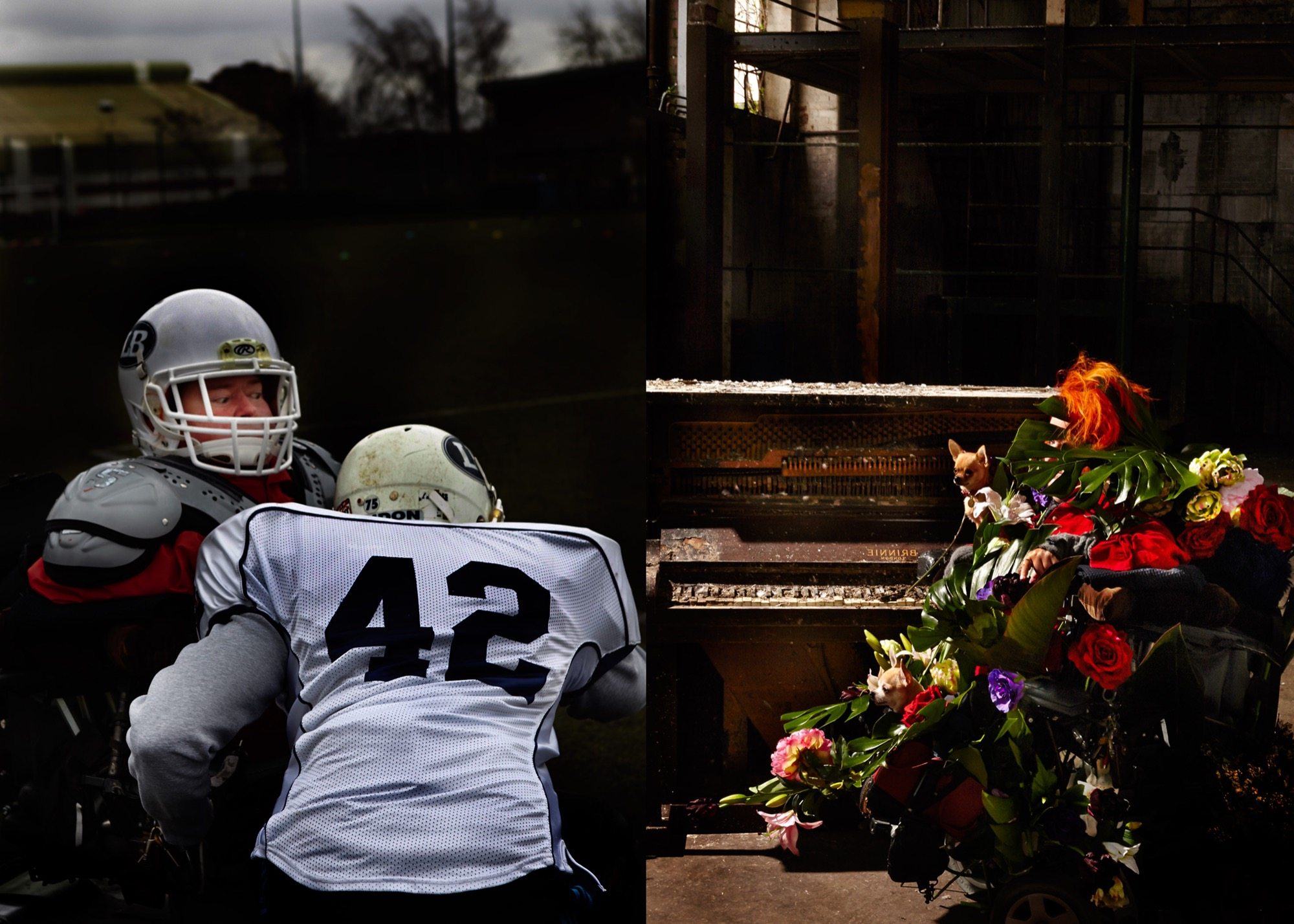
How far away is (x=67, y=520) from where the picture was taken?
2531mm

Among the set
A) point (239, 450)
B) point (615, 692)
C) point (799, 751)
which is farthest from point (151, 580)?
point (799, 751)

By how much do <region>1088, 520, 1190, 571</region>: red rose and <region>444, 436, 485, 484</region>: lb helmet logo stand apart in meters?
1.24

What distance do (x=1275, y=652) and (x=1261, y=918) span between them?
525mm

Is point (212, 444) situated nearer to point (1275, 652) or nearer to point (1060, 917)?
point (1060, 917)

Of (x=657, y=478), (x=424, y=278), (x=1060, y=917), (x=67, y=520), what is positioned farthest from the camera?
(x=424, y=278)

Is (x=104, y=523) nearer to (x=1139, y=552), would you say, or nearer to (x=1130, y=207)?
(x=1139, y=552)

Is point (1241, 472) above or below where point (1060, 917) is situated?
above

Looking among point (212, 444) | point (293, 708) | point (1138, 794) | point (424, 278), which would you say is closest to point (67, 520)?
point (212, 444)

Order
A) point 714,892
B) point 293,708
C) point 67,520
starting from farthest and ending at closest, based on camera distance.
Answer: point 714,892 < point 67,520 < point 293,708

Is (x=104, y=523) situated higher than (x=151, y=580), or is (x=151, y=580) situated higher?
(x=104, y=523)

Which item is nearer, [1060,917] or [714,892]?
[1060,917]

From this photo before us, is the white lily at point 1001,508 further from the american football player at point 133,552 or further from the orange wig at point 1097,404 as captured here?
the american football player at point 133,552

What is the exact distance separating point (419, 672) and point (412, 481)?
1.23 feet

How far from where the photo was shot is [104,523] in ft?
8.26
